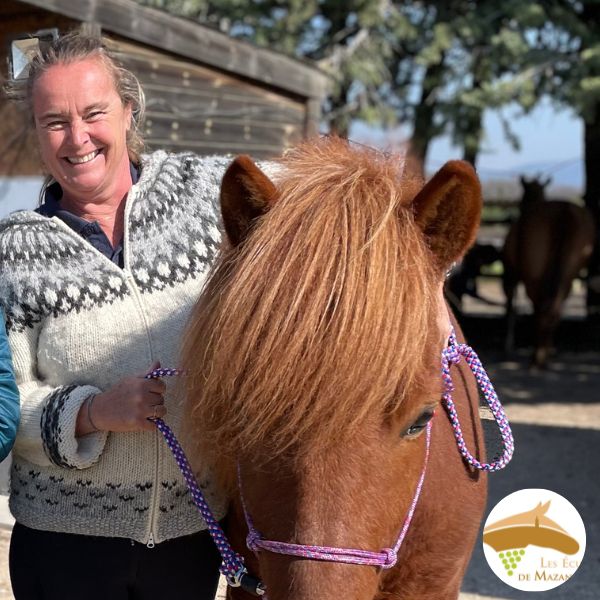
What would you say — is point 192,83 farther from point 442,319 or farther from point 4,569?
point 442,319

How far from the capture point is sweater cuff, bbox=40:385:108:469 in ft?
5.07

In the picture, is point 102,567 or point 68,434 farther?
point 102,567

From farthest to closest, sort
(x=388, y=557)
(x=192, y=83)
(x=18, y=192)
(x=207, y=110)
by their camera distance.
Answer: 1. (x=207, y=110)
2. (x=192, y=83)
3. (x=18, y=192)
4. (x=388, y=557)

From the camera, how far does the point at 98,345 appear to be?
1.62 m

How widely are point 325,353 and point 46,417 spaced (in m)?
0.64

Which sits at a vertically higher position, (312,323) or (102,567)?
(312,323)

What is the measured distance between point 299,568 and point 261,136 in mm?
4864

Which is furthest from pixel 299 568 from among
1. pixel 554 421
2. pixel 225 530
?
pixel 554 421

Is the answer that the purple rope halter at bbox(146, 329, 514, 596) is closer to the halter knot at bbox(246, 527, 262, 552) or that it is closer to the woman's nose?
the halter knot at bbox(246, 527, 262, 552)

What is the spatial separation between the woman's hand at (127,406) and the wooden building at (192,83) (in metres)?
3.30

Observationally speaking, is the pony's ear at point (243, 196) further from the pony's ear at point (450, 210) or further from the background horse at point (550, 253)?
the background horse at point (550, 253)

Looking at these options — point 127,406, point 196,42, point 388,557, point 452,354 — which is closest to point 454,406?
point 452,354

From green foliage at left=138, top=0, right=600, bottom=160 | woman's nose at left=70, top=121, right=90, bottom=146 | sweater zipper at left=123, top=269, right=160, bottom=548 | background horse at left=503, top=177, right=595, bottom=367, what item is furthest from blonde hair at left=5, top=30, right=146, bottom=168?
background horse at left=503, top=177, right=595, bottom=367

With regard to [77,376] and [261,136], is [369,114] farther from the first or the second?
[77,376]
